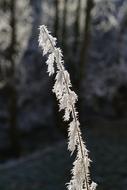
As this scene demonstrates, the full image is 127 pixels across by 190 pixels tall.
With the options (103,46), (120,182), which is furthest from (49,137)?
(120,182)

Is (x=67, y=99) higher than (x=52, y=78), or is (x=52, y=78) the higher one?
(x=52, y=78)

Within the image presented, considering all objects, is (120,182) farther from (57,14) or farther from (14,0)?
(57,14)

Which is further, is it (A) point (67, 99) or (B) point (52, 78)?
(B) point (52, 78)

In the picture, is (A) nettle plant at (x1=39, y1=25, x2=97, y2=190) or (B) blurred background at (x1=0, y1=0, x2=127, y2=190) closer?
(A) nettle plant at (x1=39, y1=25, x2=97, y2=190)

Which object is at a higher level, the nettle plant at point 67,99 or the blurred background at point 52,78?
the blurred background at point 52,78

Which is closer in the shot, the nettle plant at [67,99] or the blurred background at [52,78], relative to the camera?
the nettle plant at [67,99]
